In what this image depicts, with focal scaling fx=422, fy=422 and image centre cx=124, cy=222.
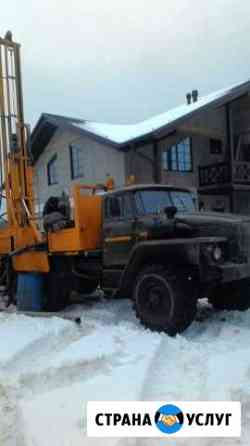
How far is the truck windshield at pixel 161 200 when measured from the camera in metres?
6.59

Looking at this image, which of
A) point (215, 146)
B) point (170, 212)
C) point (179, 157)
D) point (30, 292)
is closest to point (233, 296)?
point (170, 212)

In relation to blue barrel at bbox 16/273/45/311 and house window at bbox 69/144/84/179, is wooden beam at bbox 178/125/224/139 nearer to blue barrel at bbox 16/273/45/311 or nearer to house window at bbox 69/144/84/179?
house window at bbox 69/144/84/179

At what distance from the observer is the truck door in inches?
259

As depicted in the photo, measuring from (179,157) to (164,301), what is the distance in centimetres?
1347

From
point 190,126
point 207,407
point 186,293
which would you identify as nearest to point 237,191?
point 190,126

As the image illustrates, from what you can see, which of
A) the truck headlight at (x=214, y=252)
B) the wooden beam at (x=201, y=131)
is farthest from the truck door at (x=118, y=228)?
the wooden beam at (x=201, y=131)

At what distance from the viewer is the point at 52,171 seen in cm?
2042

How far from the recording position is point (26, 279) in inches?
306

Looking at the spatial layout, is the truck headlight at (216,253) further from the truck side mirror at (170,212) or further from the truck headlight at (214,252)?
the truck side mirror at (170,212)

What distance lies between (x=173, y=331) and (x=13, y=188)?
454cm

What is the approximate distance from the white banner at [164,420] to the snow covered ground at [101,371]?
0.07 meters

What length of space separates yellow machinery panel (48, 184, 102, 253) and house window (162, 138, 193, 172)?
36.2 ft

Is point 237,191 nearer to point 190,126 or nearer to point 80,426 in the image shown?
point 190,126

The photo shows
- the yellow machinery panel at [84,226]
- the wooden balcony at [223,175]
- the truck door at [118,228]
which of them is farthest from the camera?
the wooden balcony at [223,175]
